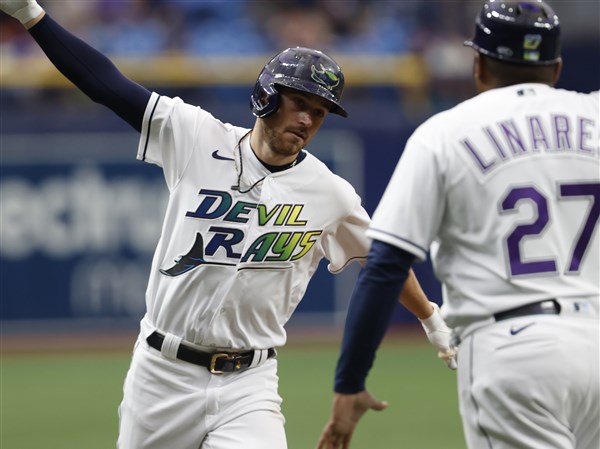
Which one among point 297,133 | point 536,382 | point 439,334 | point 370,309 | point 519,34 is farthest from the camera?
point 439,334

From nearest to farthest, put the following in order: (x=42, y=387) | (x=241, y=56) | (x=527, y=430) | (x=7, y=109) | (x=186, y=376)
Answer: (x=527, y=430) < (x=186, y=376) < (x=42, y=387) < (x=7, y=109) < (x=241, y=56)

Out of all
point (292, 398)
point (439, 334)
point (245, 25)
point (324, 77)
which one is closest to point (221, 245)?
point (324, 77)

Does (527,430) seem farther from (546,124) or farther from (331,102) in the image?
(331,102)

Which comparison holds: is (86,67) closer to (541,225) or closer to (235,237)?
(235,237)

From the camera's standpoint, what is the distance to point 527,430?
3.50 metres

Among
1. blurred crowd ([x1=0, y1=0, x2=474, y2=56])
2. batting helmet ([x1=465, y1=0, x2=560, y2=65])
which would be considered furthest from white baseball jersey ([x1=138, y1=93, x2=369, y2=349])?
blurred crowd ([x1=0, y1=0, x2=474, y2=56])

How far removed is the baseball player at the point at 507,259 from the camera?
3490 millimetres

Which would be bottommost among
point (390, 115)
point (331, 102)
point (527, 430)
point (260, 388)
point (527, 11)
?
point (390, 115)

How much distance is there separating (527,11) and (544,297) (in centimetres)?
99

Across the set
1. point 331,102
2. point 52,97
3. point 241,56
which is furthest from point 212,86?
point 331,102

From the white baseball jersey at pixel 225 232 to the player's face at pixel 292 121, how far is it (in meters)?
0.13

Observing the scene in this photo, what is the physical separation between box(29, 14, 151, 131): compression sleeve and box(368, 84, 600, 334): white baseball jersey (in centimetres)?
153

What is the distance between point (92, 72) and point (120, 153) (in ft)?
28.5

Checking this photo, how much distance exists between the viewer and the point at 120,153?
43.7ft
